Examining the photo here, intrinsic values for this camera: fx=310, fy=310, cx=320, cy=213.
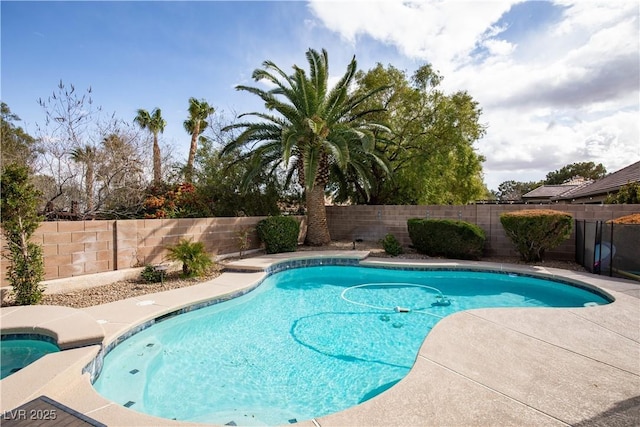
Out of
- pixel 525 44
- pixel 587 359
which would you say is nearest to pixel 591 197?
pixel 525 44

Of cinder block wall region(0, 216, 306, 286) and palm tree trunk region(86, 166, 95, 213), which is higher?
palm tree trunk region(86, 166, 95, 213)

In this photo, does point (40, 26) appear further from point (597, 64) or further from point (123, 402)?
point (597, 64)

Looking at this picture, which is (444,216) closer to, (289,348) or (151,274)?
(289,348)

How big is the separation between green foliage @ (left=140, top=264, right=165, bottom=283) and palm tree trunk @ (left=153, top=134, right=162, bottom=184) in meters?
4.87

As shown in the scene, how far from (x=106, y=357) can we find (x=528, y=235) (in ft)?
36.4

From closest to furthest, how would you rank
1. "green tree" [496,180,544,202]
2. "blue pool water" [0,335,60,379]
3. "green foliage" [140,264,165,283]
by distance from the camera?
1. "blue pool water" [0,335,60,379]
2. "green foliage" [140,264,165,283]
3. "green tree" [496,180,544,202]

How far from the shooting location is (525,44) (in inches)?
372

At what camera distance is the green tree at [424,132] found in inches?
595

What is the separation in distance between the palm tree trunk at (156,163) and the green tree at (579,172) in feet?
189

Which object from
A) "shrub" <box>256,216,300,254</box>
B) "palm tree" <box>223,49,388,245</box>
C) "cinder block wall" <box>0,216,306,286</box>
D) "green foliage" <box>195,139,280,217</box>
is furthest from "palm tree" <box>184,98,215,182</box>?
"cinder block wall" <box>0,216,306,286</box>

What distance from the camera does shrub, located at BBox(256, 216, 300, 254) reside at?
12.2m

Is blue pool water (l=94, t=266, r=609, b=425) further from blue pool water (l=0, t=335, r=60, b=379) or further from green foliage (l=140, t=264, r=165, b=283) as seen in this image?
green foliage (l=140, t=264, r=165, b=283)

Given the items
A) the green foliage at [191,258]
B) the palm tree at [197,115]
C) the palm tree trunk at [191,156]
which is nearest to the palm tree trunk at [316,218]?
the palm tree trunk at [191,156]

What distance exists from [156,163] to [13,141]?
318 inches
